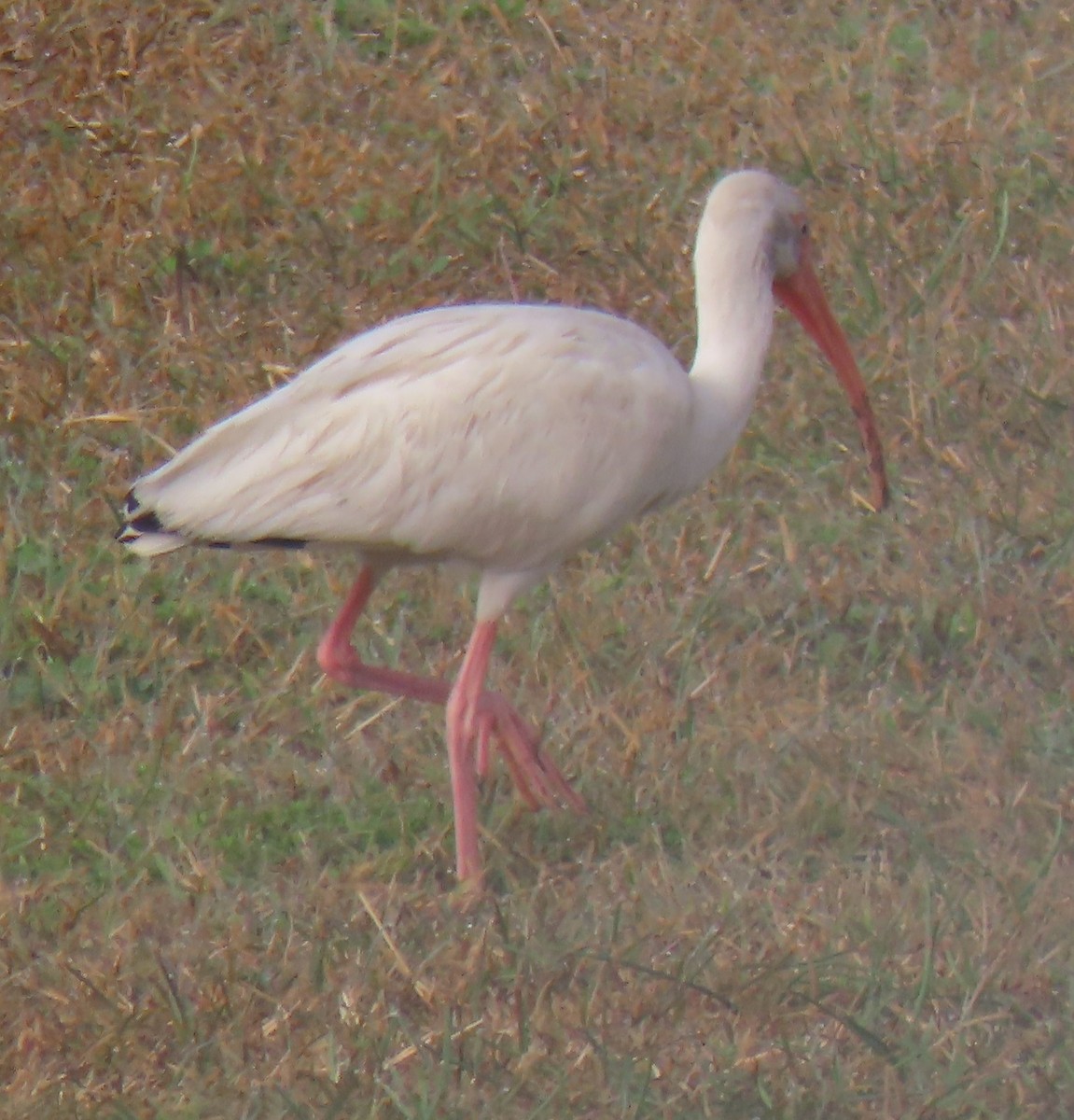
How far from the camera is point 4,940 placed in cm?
442

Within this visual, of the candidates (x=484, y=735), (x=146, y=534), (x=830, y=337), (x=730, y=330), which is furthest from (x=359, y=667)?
(x=830, y=337)

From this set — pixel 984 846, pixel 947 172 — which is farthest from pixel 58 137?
pixel 984 846

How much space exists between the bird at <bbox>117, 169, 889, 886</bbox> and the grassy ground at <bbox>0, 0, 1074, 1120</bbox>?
37 centimetres

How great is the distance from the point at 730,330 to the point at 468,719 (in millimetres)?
967

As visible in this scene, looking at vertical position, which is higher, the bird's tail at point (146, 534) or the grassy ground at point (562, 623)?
the bird's tail at point (146, 534)

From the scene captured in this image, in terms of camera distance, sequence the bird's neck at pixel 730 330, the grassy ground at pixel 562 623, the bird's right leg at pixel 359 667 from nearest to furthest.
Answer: the grassy ground at pixel 562 623 < the bird's neck at pixel 730 330 < the bird's right leg at pixel 359 667

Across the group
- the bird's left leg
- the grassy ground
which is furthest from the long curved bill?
the bird's left leg

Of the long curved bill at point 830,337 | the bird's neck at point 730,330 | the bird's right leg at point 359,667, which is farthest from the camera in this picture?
the long curved bill at point 830,337

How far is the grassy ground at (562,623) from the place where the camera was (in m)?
4.12

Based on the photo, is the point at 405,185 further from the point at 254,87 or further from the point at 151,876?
the point at 151,876

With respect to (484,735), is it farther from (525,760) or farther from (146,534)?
(146,534)

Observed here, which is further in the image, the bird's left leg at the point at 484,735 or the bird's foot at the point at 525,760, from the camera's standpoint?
the bird's foot at the point at 525,760

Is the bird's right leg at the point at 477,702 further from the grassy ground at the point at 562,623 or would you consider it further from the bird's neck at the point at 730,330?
the bird's neck at the point at 730,330

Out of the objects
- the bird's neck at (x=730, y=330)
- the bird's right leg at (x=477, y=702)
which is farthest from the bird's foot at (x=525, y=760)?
the bird's neck at (x=730, y=330)
